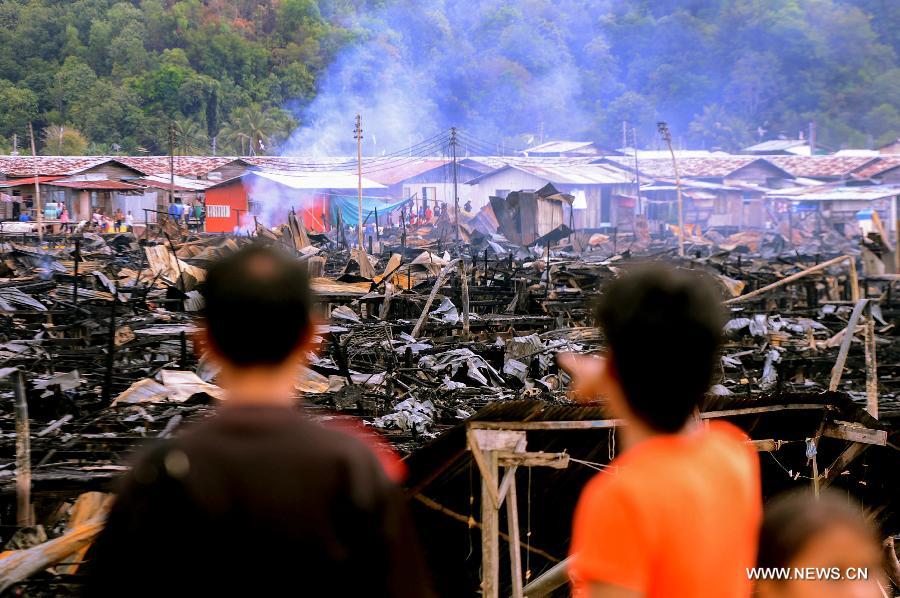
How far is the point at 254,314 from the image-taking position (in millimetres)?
1699

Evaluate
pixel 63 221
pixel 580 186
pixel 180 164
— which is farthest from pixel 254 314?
pixel 580 186

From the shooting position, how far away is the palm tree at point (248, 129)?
5719 cm

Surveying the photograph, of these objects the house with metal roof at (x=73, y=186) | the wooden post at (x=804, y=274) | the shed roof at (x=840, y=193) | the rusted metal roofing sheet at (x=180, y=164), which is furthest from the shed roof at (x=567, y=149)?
the wooden post at (x=804, y=274)

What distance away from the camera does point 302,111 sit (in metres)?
63.1

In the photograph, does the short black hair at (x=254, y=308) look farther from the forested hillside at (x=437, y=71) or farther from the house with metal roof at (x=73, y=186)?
the forested hillside at (x=437, y=71)

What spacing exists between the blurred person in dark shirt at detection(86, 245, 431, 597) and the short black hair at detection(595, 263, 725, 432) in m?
0.47

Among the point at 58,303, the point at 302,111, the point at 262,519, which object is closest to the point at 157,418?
the point at 262,519

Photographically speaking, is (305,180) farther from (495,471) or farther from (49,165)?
(495,471)

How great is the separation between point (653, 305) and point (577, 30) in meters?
88.2

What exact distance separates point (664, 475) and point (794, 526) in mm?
376

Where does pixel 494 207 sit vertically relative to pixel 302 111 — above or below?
below

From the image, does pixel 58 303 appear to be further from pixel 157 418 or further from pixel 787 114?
pixel 787 114

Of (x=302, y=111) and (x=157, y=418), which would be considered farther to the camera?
(x=302, y=111)

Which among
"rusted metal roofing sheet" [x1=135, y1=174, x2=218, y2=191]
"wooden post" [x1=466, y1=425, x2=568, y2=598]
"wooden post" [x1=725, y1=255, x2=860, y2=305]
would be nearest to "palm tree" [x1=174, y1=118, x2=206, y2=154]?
"rusted metal roofing sheet" [x1=135, y1=174, x2=218, y2=191]
